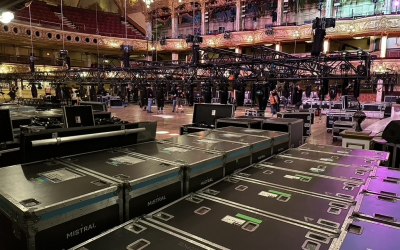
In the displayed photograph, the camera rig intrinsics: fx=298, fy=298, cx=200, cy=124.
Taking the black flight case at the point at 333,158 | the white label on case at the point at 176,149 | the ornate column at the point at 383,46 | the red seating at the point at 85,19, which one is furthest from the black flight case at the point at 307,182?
the red seating at the point at 85,19

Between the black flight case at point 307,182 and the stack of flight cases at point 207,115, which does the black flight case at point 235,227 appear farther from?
the stack of flight cases at point 207,115

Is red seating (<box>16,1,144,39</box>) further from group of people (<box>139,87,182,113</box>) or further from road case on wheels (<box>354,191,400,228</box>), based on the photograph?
road case on wheels (<box>354,191,400,228</box>)

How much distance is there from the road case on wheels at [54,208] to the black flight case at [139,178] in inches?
2.6

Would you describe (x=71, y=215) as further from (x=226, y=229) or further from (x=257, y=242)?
(x=257, y=242)

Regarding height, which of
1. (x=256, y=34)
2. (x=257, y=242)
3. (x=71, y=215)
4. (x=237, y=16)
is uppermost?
(x=237, y=16)

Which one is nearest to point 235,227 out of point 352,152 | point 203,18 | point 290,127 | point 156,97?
point 352,152

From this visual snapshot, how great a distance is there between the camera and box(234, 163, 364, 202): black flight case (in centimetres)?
190

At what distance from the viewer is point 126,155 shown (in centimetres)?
210

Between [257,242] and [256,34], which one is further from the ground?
[256,34]

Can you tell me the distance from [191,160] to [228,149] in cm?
47

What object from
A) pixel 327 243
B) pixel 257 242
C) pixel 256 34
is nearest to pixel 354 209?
pixel 327 243

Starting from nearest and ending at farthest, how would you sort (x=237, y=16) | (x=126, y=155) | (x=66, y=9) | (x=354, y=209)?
1. (x=354, y=209)
2. (x=126, y=155)
3. (x=237, y=16)
4. (x=66, y=9)

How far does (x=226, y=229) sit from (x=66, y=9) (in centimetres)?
3373

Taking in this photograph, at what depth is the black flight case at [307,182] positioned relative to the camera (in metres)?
1.90
